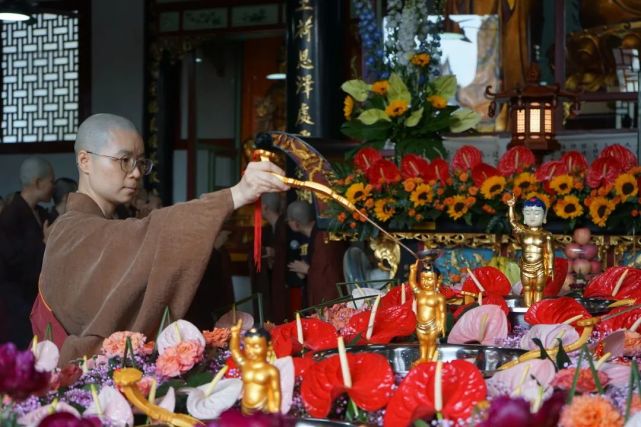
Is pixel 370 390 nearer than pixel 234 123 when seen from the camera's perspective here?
Yes

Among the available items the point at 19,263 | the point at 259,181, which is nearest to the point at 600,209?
the point at 259,181

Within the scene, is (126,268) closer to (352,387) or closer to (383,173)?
(352,387)

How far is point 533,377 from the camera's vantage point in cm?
106

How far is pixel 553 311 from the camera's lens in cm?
148

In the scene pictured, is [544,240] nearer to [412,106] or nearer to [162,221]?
[162,221]

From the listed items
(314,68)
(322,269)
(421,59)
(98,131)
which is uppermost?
(314,68)

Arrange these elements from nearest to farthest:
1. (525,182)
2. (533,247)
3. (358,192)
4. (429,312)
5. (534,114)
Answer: (429,312), (533,247), (525,182), (358,192), (534,114)

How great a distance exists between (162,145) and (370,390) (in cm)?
736

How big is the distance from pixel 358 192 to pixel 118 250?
1.32m

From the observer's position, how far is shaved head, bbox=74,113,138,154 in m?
2.18

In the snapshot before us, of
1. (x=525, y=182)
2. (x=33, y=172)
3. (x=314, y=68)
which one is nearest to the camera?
(x=525, y=182)

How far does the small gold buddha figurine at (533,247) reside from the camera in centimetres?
160

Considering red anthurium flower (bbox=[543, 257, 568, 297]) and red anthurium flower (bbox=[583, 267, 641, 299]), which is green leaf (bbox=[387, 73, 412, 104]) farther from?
red anthurium flower (bbox=[583, 267, 641, 299])

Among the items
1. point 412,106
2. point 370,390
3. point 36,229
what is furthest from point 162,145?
point 370,390
